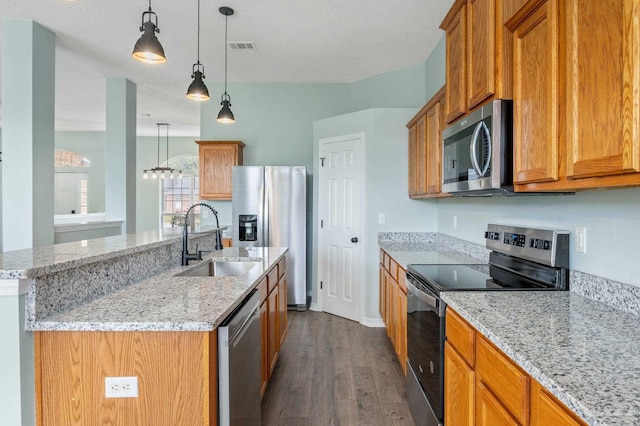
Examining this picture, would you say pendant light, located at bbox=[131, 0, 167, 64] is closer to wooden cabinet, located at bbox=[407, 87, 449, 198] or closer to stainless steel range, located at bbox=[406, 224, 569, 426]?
wooden cabinet, located at bbox=[407, 87, 449, 198]

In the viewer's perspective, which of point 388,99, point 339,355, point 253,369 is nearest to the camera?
point 253,369

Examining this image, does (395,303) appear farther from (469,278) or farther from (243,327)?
(243,327)

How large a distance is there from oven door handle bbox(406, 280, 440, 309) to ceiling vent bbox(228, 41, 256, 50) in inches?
125

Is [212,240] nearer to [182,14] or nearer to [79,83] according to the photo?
[182,14]

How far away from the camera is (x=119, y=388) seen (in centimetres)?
132

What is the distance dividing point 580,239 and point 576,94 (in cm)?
78

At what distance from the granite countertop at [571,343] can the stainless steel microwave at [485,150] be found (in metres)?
0.53

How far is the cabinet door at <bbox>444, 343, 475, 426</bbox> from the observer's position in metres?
1.45

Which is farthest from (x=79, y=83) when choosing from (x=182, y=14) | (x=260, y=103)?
(x=182, y=14)

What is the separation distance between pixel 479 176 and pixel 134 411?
1.80 m

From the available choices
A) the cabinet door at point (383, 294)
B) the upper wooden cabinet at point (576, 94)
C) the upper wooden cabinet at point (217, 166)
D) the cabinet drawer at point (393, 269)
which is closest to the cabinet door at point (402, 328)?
the cabinet drawer at point (393, 269)

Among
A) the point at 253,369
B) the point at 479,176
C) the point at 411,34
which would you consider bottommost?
the point at 253,369

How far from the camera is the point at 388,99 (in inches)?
191

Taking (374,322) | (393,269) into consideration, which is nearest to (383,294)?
(374,322)
